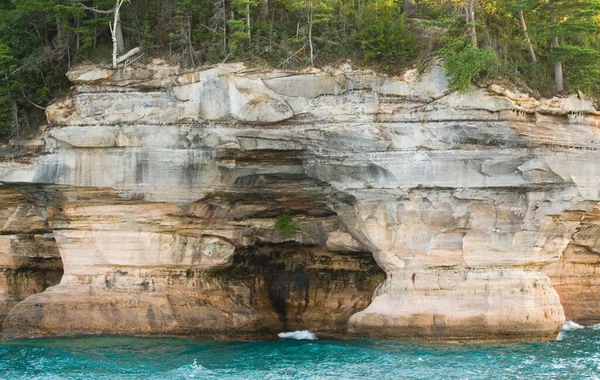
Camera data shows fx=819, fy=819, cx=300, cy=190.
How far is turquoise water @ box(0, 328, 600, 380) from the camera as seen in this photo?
1741cm

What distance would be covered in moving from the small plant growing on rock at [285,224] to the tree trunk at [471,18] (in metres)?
7.04

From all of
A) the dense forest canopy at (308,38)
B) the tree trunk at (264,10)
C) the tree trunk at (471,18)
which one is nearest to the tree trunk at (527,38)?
the dense forest canopy at (308,38)

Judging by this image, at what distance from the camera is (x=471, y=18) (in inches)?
840

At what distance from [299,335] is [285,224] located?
3.14 m

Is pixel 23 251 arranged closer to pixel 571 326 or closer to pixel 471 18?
pixel 471 18

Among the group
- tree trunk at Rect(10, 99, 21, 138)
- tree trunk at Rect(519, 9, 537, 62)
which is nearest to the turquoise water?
tree trunk at Rect(10, 99, 21, 138)

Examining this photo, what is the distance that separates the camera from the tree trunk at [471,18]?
21.0m

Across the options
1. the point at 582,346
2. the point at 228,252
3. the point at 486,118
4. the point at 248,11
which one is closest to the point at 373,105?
the point at 486,118

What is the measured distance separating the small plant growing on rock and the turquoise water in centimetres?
341

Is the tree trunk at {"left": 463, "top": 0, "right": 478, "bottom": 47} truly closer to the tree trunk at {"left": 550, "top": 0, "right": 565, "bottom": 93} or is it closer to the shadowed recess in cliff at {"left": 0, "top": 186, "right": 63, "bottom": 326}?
the tree trunk at {"left": 550, "top": 0, "right": 565, "bottom": 93}

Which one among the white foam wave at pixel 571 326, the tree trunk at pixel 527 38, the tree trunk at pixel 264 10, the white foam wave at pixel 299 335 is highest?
the tree trunk at pixel 264 10

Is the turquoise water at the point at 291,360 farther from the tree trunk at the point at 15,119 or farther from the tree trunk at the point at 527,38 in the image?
the tree trunk at the point at 527,38

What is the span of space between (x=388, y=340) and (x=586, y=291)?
24.1 ft

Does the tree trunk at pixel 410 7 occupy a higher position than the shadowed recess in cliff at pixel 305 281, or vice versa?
the tree trunk at pixel 410 7
